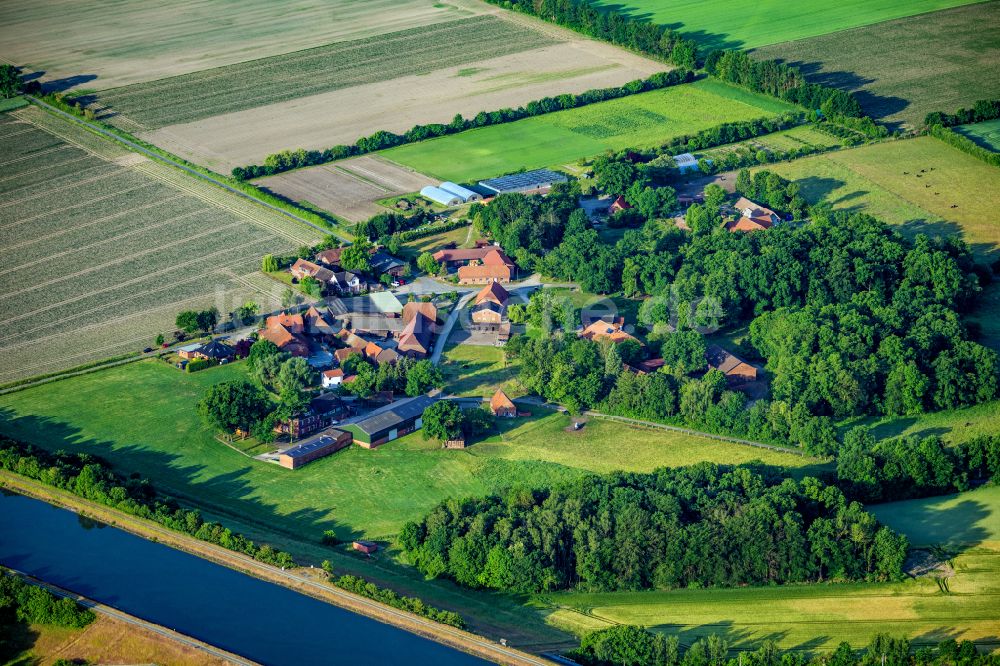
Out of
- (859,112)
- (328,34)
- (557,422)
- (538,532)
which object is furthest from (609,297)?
(328,34)

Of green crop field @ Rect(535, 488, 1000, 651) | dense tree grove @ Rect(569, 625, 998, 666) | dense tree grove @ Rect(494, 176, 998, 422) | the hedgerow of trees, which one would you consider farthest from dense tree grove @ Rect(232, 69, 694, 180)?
dense tree grove @ Rect(569, 625, 998, 666)

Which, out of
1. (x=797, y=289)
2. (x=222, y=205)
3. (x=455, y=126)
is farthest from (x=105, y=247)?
(x=797, y=289)

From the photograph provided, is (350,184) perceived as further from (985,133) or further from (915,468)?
(915,468)

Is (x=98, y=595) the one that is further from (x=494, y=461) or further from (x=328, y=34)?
(x=328, y=34)

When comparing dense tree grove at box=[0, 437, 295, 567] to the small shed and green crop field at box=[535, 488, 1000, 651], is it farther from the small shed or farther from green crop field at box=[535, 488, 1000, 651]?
the small shed

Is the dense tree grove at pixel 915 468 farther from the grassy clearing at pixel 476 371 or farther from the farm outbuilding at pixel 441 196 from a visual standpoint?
the farm outbuilding at pixel 441 196
